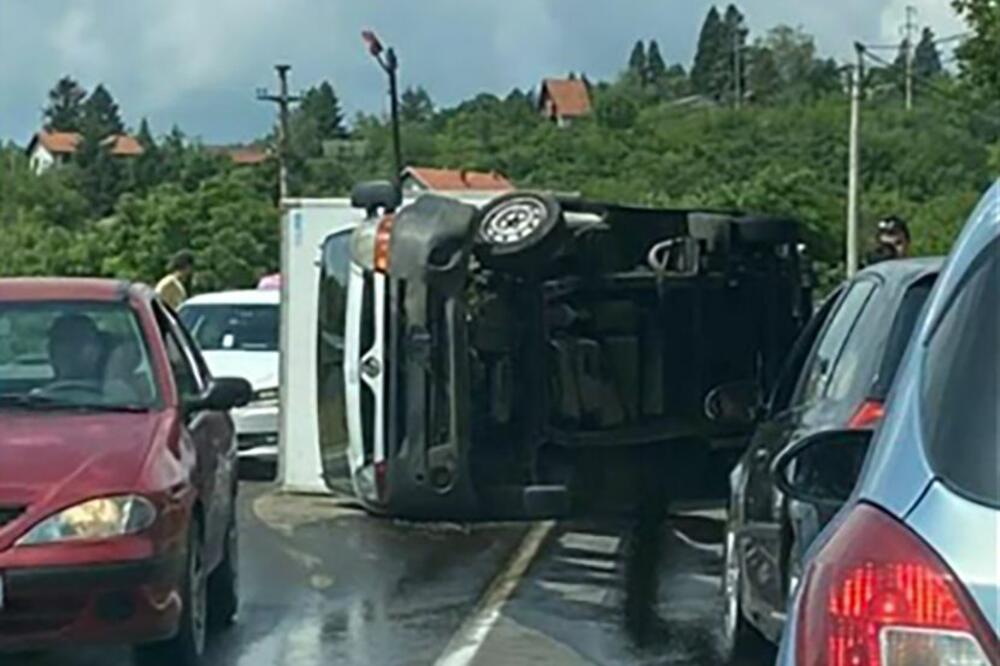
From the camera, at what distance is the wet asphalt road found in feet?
31.4

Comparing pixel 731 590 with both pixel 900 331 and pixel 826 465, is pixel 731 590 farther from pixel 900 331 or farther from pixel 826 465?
pixel 826 465

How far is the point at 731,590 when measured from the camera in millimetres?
9227

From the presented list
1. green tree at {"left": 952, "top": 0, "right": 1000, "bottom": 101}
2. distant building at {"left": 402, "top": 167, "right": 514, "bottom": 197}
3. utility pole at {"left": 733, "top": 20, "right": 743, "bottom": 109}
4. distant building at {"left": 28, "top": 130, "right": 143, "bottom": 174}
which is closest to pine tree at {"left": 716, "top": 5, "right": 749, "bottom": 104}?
utility pole at {"left": 733, "top": 20, "right": 743, "bottom": 109}

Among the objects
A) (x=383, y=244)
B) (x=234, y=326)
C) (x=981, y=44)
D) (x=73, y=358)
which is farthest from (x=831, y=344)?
(x=981, y=44)

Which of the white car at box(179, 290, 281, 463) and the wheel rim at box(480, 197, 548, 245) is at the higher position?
the wheel rim at box(480, 197, 548, 245)

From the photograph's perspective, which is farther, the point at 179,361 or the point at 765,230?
the point at 765,230

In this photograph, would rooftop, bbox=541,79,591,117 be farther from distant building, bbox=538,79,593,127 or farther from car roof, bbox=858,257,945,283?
car roof, bbox=858,257,945,283

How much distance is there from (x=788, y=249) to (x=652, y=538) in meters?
1.84

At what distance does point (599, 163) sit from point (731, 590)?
199ft

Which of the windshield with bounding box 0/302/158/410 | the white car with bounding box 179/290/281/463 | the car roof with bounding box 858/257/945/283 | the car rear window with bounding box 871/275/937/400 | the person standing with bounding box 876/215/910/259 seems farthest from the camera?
the white car with bounding box 179/290/281/463

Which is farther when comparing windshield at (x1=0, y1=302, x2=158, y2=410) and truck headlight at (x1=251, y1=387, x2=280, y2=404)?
truck headlight at (x1=251, y1=387, x2=280, y2=404)

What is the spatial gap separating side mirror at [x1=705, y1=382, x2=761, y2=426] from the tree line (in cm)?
1891

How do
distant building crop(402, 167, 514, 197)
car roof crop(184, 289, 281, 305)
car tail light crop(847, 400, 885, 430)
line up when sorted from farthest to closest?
1. car roof crop(184, 289, 281, 305)
2. distant building crop(402, 167, 514, 197)
3. car tail light crop(847, 400, 885, 430)

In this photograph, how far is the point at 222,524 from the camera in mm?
9867
